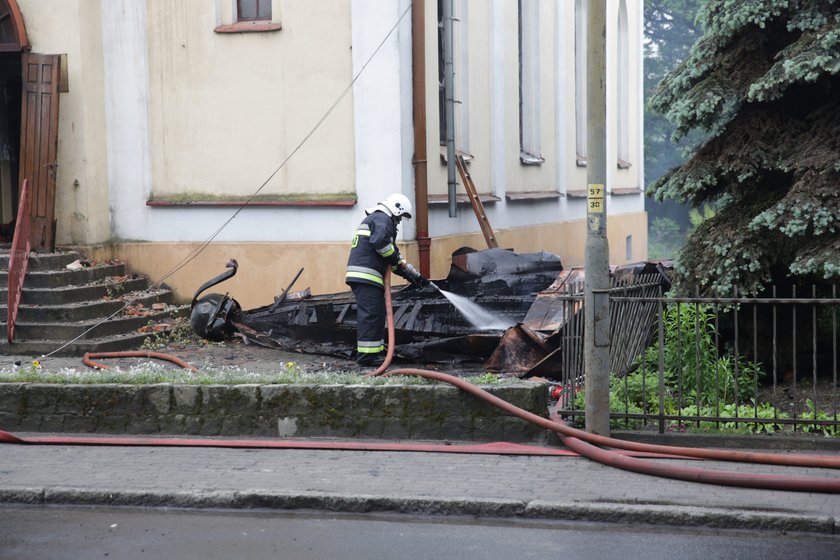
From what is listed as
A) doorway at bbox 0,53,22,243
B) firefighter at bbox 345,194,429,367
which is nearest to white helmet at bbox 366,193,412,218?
firefighter at bbox 345,194,429,367

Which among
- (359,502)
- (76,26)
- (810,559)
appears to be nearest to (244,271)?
(76,26)

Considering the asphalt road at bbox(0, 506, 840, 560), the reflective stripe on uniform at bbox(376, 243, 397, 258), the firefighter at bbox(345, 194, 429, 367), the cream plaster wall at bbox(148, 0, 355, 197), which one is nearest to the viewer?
the asphalt road at bbox(0, 506, 840, 560)

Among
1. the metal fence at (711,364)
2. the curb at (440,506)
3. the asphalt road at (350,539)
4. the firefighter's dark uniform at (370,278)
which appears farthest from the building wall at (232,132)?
the asphalt road at (350,539)

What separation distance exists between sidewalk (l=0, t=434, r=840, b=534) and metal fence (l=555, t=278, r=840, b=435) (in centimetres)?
78

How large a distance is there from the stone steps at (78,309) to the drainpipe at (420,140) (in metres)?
3.30

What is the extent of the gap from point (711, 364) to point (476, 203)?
7.84 meters

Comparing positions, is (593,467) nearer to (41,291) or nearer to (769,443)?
(769,443)

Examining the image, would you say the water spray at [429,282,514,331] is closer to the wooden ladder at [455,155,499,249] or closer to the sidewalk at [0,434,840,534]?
the wooden ladder at [455,155,499,249]

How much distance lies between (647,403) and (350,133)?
22.8 ft

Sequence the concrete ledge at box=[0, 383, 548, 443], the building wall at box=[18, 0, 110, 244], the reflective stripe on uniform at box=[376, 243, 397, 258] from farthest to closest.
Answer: the building wall at box=[18, 0, 110, 244] → the reflective stripe on uniform at box=[376, 243, 397, 258] → the concrete ledge at box=[0, 383, 548, 443]

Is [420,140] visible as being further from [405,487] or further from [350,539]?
[350,539]

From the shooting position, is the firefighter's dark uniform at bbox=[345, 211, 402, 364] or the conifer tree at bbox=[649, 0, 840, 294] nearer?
the conifer tree at bbox=[649, 0, 840, 294]

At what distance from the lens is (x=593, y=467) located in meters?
7.97

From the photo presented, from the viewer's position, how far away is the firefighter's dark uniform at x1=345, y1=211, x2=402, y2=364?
12.1 metres
